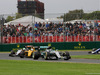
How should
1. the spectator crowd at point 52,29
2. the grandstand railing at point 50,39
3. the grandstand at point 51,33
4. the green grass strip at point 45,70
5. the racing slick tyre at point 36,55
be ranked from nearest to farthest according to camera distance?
the green grass strip at point 45,70
the racing slick tyre at point 36,55
the grandstand railing at point 50,39
the grandstand at point 51,33
the spectator crowd at point 52,29

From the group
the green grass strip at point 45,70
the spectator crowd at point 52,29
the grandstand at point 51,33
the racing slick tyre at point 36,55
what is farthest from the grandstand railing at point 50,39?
the green grass strip at point 45,70

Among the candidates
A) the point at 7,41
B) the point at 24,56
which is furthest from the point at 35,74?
the point at 7,41

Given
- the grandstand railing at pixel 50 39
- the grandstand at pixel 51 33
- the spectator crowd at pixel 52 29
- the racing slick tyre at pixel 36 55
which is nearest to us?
the racing slick tyre at pixel 36 55

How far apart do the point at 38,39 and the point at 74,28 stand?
4.54 meters

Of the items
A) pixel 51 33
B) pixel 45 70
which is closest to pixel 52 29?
pixel 51 33

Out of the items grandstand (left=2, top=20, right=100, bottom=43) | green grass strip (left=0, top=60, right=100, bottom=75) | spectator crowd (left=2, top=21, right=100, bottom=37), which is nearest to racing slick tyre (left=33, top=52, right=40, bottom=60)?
green grass strip (left=0, top=60, right=100, bottom=75)

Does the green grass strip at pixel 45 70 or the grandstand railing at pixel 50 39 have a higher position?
the grandstand railing at pixel 50 39

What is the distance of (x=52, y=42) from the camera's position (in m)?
31.2

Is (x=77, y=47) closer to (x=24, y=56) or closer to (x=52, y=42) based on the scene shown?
(x=52, y=42)

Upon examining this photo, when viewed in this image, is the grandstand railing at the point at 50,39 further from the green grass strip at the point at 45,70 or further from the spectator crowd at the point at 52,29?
the green grass strip at the point at 45,70

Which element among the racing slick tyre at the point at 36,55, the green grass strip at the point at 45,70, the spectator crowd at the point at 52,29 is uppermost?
the spectator crowd at the point at 52,29

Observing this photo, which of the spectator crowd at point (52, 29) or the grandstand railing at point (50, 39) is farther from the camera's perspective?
the spectator crowd at point (52, 29)

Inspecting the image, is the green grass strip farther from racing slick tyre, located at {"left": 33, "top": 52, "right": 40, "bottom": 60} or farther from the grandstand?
the grandstand

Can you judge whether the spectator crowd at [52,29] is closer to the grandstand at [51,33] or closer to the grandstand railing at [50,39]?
the grandstand at [51,33]
